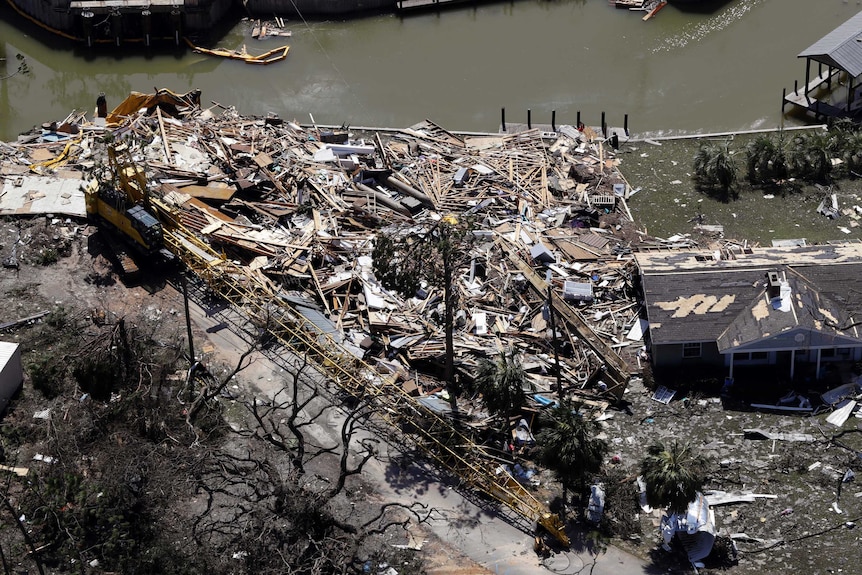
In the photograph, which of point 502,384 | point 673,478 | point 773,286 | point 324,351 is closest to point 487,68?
point 773,286

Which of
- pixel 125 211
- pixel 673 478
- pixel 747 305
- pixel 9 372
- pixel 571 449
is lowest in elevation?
pixel 673 478

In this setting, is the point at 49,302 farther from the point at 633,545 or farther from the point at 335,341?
the point at 633,545

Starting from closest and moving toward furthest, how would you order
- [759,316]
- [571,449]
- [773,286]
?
1. [571,449]
2. [759,316]
3. [773,286]

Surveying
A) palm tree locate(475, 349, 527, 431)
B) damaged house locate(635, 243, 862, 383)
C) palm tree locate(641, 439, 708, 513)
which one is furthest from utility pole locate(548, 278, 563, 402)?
palm tree locate(641, 439, 708, 513)

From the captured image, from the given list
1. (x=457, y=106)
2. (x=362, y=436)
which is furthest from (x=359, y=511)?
(x=457, y=106)

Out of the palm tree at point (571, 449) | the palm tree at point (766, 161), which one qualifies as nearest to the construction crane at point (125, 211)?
the palm tree at point (571, 449)

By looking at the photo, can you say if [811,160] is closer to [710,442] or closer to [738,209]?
[738,209]
